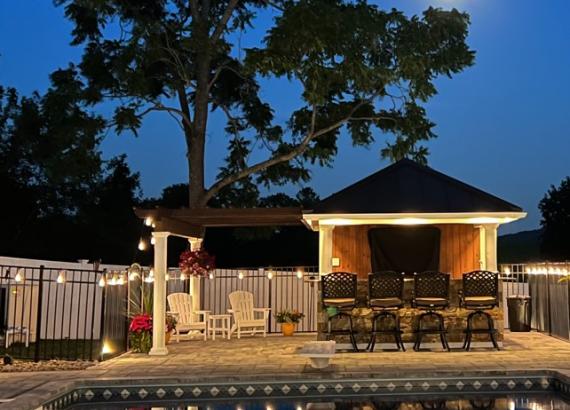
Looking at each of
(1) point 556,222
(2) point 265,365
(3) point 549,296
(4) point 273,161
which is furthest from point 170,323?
→ (1) point 556,222

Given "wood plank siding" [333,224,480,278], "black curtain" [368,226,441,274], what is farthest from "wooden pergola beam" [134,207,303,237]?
"black curtain" [368,226,441,274]

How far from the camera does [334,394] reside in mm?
8688

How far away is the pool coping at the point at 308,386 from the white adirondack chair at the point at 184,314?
4733mm

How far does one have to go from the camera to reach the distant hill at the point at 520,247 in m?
45.9

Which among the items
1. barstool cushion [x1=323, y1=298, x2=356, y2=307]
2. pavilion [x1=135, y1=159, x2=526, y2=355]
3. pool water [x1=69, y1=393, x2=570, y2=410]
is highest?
pavilion [x1=135, y1=159, x2=526, y2=355]

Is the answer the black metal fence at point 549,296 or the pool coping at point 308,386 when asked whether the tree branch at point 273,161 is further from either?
the pool coping at point 308,386

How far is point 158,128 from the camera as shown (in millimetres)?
49500

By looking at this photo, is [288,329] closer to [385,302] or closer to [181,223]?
[181,223]

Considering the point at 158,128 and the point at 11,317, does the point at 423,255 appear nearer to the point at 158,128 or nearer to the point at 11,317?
the point at 11,317

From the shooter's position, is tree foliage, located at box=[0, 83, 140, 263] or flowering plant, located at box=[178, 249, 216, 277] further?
tree foliage, located at box=[0, 83, 140, 263]

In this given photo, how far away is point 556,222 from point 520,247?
33.4ft

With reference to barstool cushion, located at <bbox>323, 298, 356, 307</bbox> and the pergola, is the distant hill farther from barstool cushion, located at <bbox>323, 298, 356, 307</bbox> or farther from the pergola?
barstool cushion, located at <bbox>323, 298, 356, 307</bbox>

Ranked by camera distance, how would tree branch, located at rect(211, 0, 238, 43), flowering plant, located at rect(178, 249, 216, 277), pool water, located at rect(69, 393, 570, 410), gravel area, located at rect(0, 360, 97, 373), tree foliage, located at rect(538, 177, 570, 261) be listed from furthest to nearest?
1. tree foliage, located at rect(538, 177, 570, 261)
2. tree branch, located at rect(211, 0, 238, 43)
3. flowering plant, located at rect(178, 249, 216, 277)
4. gravel area, located at rect(0, 360, 97, 373)
5. pool water, located at rect(69, 393, 570, 410)

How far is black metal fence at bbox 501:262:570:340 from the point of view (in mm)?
12484
